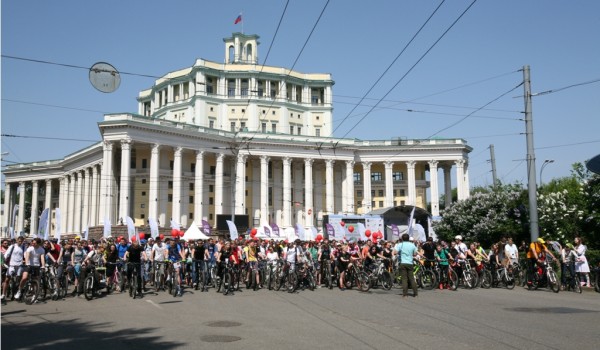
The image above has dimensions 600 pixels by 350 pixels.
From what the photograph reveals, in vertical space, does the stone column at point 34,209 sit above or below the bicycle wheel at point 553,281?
above

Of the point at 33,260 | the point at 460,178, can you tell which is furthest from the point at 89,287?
the point at 460,178

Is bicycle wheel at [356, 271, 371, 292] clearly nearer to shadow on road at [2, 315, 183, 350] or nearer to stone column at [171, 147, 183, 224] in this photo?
shadow on road at [2, 315, 183, 350]

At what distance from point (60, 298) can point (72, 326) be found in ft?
23.2

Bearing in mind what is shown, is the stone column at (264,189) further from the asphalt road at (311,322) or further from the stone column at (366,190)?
the asphalt road at (311,322)

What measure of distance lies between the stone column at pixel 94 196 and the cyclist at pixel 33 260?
2343 inches

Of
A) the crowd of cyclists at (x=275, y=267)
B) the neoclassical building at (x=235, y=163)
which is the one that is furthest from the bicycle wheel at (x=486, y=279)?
the neoclassical building at (x=235, y=163)

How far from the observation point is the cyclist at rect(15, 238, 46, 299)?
16484 millimetres

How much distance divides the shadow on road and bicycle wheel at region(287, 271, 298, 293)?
8971 mm

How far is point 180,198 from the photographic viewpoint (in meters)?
73.1

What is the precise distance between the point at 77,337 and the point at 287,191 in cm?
7021

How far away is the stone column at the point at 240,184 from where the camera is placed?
74.8 metres

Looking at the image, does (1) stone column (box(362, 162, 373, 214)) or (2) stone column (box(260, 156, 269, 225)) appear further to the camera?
(1) stone column (box(362, 162, 373, 214))

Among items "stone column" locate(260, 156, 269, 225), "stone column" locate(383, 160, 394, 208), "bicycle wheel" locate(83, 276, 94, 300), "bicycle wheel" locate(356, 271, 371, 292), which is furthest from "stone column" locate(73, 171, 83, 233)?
"bicycle wheel" locate(356, 271, 371, 292)

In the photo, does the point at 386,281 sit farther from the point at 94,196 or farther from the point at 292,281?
the point at 94,196
